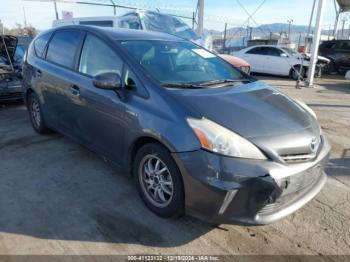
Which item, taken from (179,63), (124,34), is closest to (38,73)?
(124,34)

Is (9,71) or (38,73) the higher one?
(38,73)

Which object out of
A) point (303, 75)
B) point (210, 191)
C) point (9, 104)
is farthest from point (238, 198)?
point (303, 75)

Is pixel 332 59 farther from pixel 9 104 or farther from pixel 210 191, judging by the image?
pixel 210 191

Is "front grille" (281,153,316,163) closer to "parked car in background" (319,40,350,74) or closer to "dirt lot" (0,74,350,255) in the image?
"dirt lot" (0,74,350,255)

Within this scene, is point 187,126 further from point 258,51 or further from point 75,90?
point 258,51

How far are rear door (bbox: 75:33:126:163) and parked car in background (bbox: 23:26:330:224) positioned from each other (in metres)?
0.01

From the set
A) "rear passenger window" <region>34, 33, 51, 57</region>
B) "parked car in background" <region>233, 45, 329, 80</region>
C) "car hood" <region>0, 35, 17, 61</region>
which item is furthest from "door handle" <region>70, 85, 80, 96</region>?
"parked car in background" <region>233, 45, 329, 80</region>

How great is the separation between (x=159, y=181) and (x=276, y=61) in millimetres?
12688

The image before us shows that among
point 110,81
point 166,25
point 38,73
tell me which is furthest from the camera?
point 166,25

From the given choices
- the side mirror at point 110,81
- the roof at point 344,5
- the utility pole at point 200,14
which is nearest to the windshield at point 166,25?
the utility pole at point 200,14

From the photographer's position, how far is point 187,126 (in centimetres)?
255

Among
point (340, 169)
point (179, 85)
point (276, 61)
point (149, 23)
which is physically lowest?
point (340, 169)

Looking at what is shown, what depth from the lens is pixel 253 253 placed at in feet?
8.46

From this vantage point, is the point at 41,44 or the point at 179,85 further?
the point at 41,44
